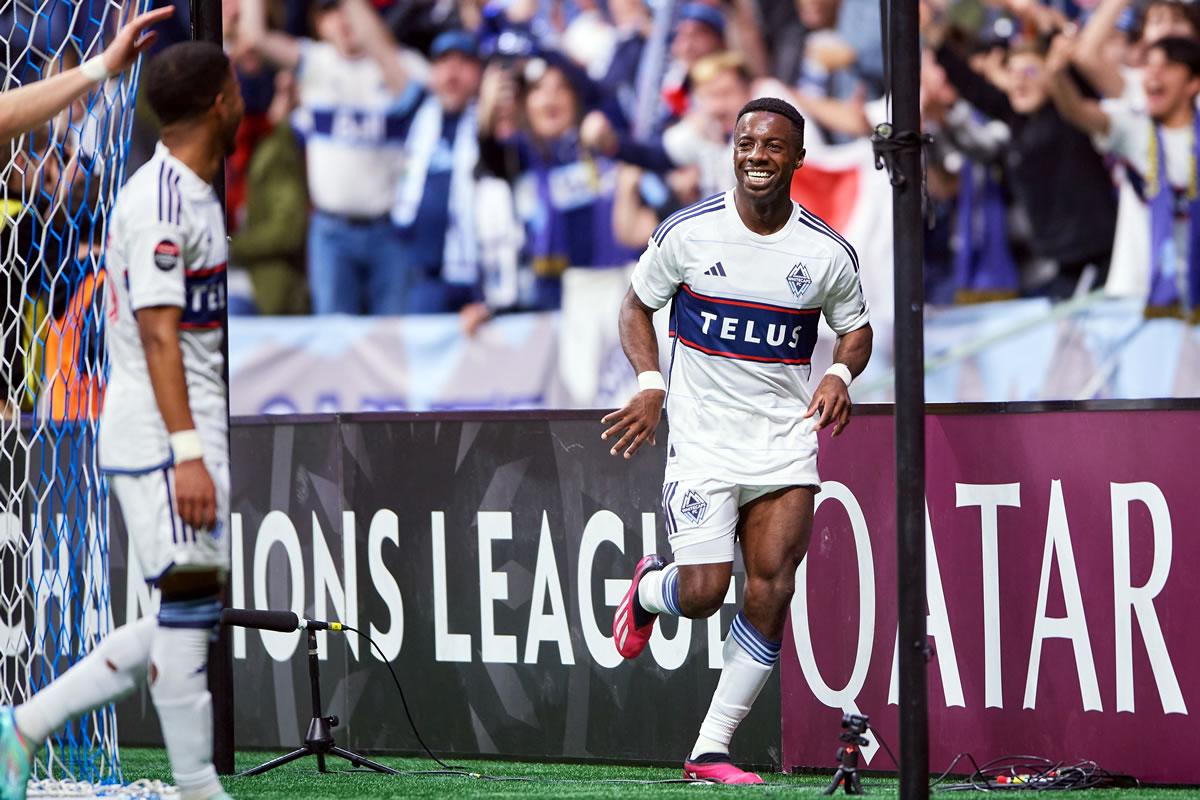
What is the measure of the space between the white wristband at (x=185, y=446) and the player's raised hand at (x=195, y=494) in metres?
0.01

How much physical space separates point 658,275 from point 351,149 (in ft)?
17.6

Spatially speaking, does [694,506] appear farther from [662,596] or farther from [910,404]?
[910,404]

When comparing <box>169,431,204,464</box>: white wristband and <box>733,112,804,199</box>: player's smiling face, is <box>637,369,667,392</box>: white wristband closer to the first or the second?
<box>733,112,804,199</box>: player's smiling face

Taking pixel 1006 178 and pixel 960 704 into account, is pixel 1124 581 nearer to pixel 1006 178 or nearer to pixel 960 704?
pixel 960 704

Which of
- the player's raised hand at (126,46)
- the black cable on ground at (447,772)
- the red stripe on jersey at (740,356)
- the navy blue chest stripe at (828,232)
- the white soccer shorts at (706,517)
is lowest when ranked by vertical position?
the black cable on ground at (447,772)

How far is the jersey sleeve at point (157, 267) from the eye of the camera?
13.5 ft

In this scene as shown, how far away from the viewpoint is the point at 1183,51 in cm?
798

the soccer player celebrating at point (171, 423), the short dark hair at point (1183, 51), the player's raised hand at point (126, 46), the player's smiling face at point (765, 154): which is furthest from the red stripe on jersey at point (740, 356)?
the short dark hair at point (1183, 51)

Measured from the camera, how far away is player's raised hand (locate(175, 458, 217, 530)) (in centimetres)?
411

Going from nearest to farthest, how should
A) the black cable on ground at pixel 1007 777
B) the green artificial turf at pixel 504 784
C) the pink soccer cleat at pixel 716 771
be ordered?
the green artificial turf at pixel 504 784 < the black cable on ground at pixel 1007 777 < the pink soccer cleat at pixel 716 771

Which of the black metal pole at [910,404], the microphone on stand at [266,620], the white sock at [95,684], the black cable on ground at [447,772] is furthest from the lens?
the microphone on stand at [266,620]

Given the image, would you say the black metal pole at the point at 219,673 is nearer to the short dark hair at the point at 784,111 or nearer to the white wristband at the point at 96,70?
the white wristband at the point at 96,70

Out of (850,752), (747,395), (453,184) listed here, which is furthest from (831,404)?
(453,184)

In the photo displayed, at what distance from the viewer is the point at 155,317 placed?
4.12 meters
